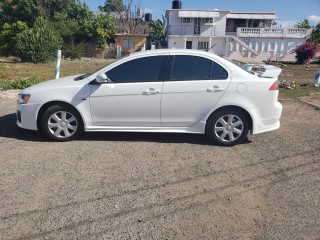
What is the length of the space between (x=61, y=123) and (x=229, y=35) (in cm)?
3566

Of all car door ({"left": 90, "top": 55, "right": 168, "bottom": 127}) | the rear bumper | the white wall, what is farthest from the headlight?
the white wall

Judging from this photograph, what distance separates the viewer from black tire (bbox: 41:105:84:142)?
16.5 ft

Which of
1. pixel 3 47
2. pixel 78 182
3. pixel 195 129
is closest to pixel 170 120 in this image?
pixel 195 129

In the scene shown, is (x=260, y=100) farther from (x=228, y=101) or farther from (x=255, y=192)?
(x=255, y=192)

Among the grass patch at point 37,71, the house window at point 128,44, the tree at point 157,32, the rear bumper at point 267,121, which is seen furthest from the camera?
the tree at point 157,32

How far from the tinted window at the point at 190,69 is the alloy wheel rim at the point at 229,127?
2.53 ft

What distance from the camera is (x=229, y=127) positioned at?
5125 millimetres

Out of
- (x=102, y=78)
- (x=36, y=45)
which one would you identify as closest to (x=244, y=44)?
(x=36, y=45)

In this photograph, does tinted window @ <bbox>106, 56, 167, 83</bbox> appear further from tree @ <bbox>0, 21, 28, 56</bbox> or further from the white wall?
the white wall

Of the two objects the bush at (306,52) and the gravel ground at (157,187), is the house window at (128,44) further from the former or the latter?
the gravel ground at (157,187)

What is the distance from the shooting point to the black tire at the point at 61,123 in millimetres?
5043

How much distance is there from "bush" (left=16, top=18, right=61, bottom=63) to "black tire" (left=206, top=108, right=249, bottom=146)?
2249 centimetres

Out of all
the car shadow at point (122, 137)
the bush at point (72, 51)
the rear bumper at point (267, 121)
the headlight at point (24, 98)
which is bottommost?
the car shadow at point (122, 137)

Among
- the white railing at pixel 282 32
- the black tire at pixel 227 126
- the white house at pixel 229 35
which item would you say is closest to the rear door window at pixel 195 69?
the black tire at pixel 227 126
